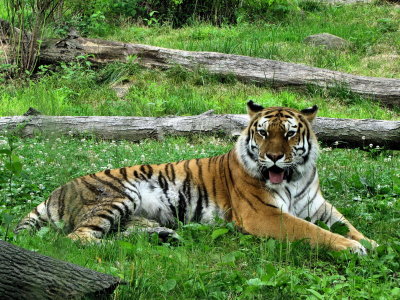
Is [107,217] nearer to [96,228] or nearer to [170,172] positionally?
[96,228]

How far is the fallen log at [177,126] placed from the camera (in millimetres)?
8797

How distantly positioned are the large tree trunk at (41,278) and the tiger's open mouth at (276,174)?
2328mm

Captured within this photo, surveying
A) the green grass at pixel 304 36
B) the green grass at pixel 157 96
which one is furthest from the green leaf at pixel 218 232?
the green grass at pixel 304 36

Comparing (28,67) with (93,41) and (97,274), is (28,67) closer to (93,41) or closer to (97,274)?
(93,41)

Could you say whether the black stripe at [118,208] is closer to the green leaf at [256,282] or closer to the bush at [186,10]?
the green leaf at [256,282]

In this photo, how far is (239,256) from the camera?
4.44 metres

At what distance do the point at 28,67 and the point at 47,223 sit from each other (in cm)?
781

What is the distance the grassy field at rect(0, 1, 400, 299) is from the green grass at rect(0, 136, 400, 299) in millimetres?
11

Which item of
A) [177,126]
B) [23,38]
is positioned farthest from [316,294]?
[23,38]

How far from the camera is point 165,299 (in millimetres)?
3541

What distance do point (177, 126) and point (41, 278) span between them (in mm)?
6463

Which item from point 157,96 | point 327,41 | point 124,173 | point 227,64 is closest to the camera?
point 124,173

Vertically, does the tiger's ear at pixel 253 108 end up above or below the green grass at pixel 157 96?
above

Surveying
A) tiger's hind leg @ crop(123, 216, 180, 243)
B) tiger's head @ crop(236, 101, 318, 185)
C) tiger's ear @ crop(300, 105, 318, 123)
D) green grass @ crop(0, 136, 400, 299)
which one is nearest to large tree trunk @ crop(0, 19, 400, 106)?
green grass @ crop(0, 136, 400, 299)
